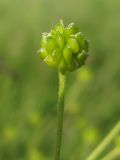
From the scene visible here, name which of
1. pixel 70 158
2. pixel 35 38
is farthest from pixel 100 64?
pixel 70 158

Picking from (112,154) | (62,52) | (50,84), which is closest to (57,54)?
(62,52)

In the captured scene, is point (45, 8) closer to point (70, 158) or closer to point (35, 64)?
point (35, 64)

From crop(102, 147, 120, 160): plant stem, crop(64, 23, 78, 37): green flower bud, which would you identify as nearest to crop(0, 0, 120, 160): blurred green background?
crop(102, 147, 120, 160): plant stem

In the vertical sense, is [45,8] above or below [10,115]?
above

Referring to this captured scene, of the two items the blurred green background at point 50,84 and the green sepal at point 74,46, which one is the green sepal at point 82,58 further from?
the blurred green background at point 50,84

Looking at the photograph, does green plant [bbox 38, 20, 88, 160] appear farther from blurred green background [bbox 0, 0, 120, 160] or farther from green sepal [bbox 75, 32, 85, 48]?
blurred green background [bbox 0, 0, 120, 160]

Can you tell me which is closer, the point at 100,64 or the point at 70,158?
the point at 70,158

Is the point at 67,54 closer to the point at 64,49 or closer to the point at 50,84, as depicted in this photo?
the point at 64,49
